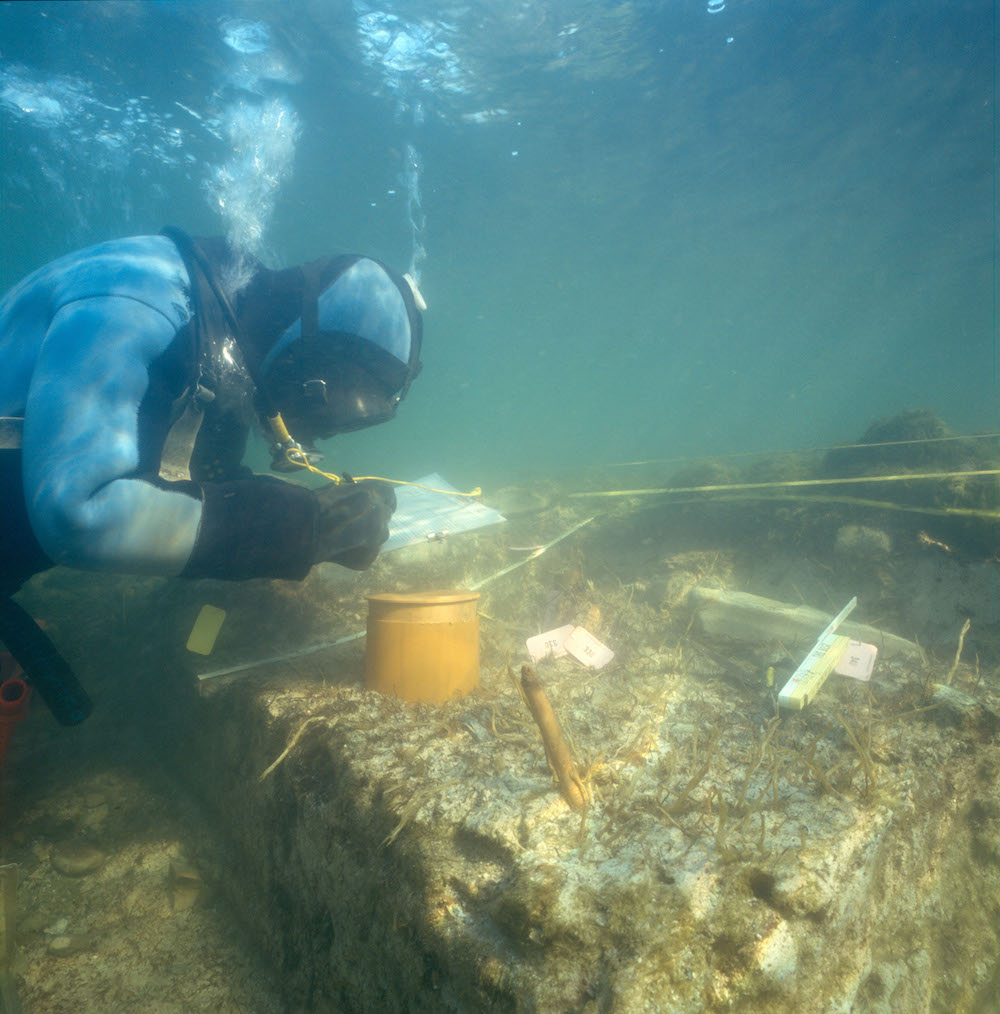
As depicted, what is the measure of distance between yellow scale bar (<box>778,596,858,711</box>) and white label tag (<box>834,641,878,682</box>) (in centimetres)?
4

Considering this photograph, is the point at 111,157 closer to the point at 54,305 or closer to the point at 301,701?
the point at 54,305

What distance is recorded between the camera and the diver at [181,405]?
5.18 ft

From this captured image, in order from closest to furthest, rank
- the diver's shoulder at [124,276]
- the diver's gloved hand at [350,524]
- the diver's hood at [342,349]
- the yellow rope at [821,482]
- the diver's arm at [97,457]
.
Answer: the diver's arm at [97,457]
the diver's shoulder at [124,276]
the diver's gloved hand at [350,524]
the diver's hood at [342,349]
the yellow rope at [821,482]

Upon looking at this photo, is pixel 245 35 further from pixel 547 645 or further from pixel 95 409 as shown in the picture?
pixel 547 645

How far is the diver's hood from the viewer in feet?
8.23

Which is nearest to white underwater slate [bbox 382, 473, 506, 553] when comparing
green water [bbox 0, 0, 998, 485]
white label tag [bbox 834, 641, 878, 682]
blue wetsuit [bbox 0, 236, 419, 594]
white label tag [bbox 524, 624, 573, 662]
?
white label tag [bbox 524, 624, 573, 662]

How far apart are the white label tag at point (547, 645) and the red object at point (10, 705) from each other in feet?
10.3

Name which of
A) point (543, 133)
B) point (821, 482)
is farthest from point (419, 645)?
point (543, 133)

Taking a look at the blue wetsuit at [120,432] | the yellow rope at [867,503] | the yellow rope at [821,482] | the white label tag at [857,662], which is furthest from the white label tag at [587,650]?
the yellow rope at [867,503]

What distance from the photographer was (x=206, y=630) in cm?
300

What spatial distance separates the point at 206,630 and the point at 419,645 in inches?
57.8

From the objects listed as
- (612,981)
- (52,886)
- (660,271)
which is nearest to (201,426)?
(52,886)

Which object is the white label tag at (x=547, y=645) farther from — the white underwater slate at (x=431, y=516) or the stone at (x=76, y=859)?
the stone at (x=76, y=859)

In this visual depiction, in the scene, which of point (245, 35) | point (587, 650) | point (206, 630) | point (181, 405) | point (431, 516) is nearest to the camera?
point (181, 405)
